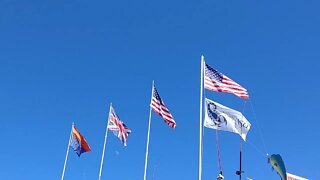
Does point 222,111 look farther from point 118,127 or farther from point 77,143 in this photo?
point 77,143

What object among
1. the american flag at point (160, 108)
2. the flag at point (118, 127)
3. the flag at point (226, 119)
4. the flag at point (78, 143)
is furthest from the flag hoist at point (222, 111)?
the flag at point (78, 143)

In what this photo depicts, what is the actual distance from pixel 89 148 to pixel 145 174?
318 inches

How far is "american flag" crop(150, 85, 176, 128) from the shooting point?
81.3 feet

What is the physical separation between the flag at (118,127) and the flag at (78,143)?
8.04 feet

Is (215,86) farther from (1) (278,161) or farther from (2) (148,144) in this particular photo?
(2) (148,144)

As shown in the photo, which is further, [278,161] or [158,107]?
[158,107]

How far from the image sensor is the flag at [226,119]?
19.0 m

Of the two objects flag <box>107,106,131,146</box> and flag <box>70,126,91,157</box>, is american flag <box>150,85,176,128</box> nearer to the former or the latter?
flag <box>107,106,131,146</box>

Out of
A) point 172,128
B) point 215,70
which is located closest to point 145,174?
point 172,128

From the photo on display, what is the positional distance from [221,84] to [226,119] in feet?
5.75

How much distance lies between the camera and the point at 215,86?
19688mm

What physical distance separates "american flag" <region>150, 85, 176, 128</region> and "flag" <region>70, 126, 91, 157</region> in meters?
9.29

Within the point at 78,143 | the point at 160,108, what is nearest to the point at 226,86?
the point at 160,108

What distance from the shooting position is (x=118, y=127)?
1254 inches
